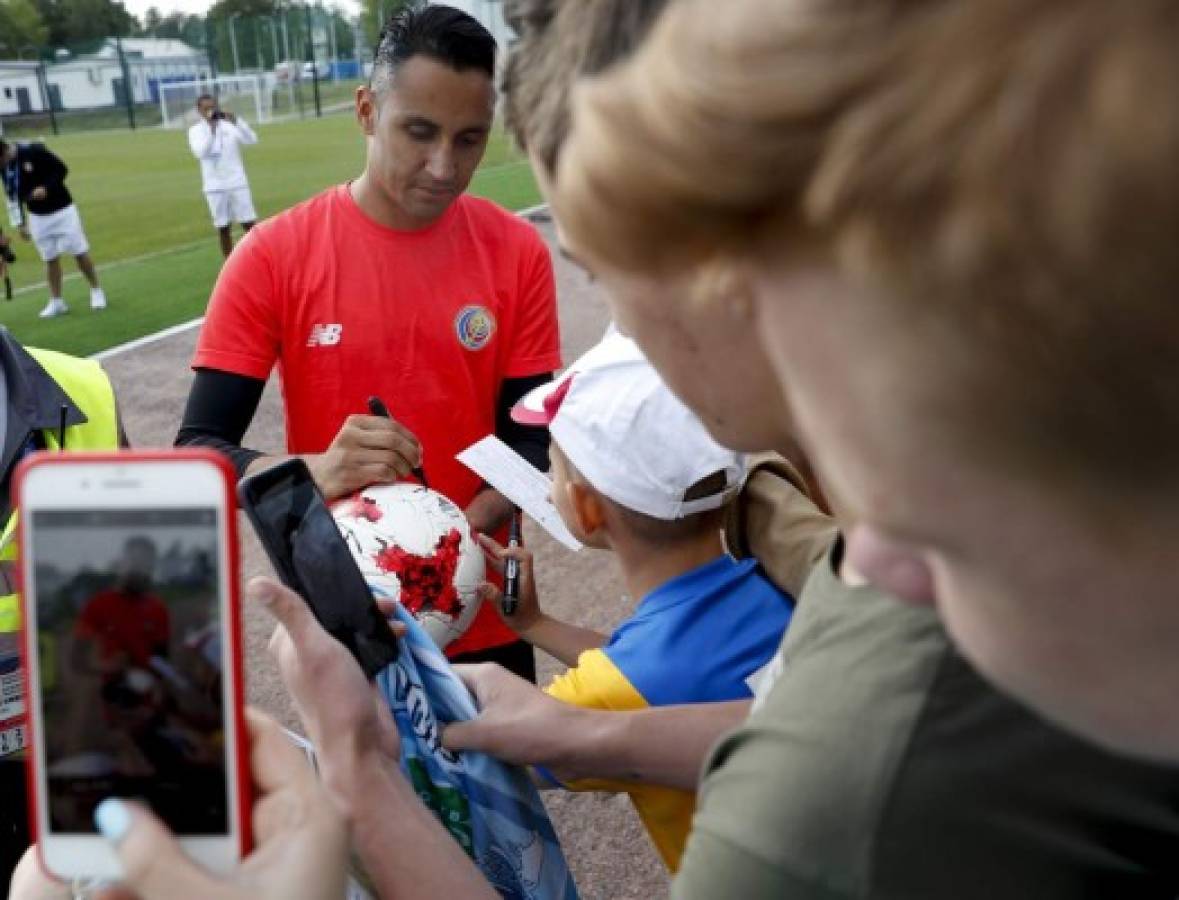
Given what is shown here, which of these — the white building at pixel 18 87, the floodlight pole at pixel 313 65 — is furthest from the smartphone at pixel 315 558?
the white building at pixel 18 87

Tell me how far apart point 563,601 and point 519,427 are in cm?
211

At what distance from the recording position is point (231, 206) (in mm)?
16797

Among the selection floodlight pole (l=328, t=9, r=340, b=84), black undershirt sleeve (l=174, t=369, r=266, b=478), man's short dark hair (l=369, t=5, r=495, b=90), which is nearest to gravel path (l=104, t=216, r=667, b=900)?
black undershirt sleeve (l=174, t=369, r=266, b=478)

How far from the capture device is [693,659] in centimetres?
188

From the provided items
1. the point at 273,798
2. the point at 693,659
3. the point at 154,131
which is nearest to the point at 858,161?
the point at 273,798

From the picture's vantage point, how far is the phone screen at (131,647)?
1.14 metres

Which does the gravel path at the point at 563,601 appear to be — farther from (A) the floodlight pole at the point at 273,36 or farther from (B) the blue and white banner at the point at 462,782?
(A) the floodlight pole at the point at 273,36

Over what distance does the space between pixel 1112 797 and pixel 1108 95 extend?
659 mm

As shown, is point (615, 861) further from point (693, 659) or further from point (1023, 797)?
point (1023, 797)

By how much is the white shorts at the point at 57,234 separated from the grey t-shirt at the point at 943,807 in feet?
46.4

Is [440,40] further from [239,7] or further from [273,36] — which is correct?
[239,7]

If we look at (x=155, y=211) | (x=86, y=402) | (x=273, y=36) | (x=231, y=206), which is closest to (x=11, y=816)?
(x=86, y=402)

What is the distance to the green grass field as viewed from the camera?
1212 centimetres

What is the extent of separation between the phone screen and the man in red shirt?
5.41 ft
